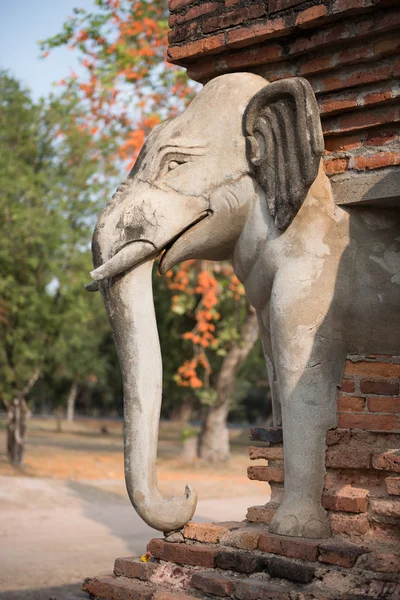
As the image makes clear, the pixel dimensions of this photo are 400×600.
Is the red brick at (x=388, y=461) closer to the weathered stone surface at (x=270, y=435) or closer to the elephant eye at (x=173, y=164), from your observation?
the weathered stone surface at (x=270, y=435)

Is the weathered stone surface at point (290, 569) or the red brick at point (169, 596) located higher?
A: the weathered stone surface at point (290, 569)

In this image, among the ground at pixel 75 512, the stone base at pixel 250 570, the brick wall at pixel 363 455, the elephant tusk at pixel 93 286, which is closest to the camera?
the stone base at pixel 250 570

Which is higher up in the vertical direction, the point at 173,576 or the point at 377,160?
the point at 377,160

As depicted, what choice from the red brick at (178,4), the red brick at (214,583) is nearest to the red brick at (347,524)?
the red brick at (214,583)

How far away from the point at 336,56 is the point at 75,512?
7779 mm

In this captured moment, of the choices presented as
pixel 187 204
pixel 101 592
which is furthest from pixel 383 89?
pixel 101 592

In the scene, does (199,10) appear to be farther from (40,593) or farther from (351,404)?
(40,593)

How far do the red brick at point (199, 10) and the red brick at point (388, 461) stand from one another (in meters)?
2.32

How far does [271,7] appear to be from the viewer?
3.97m

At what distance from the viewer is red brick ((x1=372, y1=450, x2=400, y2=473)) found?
3334 mm

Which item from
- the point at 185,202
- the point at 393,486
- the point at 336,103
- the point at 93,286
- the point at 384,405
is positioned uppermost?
the point at 336,103

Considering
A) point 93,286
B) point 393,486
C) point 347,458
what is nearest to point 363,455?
point 347,458

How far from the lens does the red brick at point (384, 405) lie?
373cm

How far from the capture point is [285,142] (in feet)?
12.5
